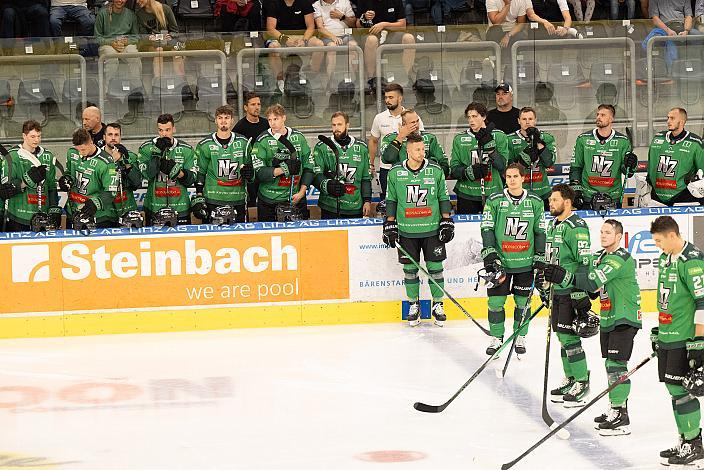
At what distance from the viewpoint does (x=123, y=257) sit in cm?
1127

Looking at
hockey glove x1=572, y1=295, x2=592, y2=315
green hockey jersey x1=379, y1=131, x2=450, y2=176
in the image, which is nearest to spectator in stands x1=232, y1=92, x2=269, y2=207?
green hockey jersey x1=379, y1=131, x2=450, y2=176

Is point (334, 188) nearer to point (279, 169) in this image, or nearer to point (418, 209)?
point (279, 169)

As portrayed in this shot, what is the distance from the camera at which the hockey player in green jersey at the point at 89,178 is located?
1137cm

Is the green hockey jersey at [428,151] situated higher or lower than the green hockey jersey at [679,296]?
higher

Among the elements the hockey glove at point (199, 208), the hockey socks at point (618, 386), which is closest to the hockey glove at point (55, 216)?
the hockey glove at point (199, 208)

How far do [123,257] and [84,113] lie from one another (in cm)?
154

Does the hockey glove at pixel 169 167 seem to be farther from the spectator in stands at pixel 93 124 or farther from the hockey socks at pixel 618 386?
the hockey socks at pixel 618 386

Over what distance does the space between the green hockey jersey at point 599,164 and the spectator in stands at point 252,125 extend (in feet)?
9.61

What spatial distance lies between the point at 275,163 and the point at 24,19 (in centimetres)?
367

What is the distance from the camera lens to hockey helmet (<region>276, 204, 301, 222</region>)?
11.6 meters

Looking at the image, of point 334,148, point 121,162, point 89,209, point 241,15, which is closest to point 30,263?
point 89,209

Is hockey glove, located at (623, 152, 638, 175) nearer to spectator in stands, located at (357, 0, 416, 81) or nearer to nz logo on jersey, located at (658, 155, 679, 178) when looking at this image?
nz logo on jersey, located at (658, 155, 679, 178)

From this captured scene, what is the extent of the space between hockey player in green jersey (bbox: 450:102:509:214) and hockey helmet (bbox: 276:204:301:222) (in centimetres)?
148

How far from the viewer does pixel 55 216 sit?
37.6ft
